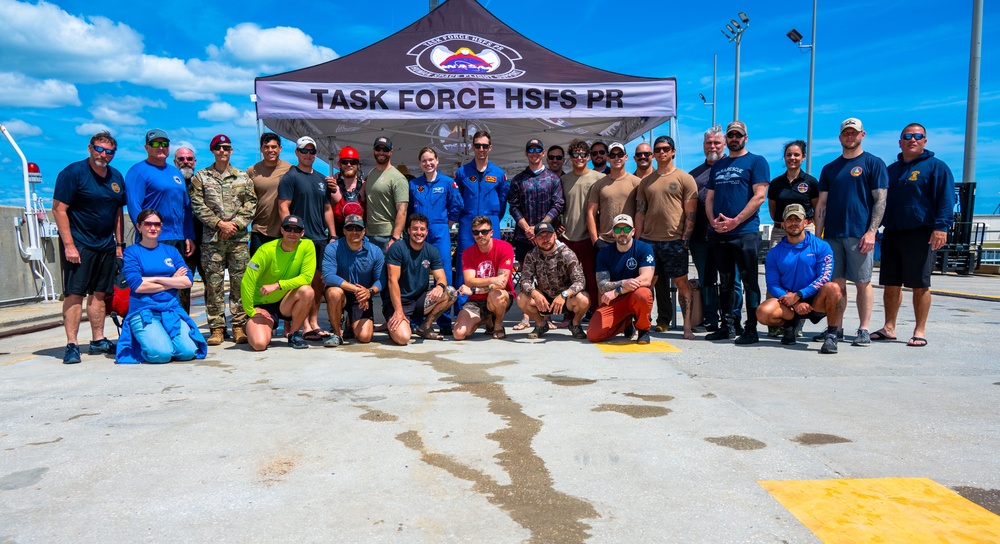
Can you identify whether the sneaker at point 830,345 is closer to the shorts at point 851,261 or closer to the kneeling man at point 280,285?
the shorts at point 851,261

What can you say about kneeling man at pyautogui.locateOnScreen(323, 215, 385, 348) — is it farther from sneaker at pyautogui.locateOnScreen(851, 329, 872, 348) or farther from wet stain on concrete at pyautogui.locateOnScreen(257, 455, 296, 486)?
sneaker at pyautogui.locateOnScreen(851, 329, 872, 348)

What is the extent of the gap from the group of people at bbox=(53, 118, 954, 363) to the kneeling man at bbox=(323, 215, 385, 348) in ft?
0.06

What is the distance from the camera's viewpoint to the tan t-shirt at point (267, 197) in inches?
225

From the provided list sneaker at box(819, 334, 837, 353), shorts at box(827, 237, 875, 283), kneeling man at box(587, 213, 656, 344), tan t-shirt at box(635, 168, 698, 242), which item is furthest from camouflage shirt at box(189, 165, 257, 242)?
shorts at box(827, 237, 875, 283)

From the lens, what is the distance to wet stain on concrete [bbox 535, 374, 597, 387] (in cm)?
389

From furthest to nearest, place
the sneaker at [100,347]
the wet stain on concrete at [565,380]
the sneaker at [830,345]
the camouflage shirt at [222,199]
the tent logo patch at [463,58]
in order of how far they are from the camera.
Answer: the tent logo patch at [463,58] → the camouflage shirt at [222,199] → the sneaker at [100,347] → the sneaker at [830,345] → the wet stain on concrete at [565,380]

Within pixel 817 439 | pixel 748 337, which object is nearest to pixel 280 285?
pixel 748 337

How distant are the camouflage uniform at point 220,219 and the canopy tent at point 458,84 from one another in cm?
152

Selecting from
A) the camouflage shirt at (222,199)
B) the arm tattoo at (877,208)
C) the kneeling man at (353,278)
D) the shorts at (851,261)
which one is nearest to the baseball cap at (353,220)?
the kneeling man at (353,278)

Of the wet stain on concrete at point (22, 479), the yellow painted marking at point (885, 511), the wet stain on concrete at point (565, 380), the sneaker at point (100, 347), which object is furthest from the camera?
the sneaker at point (100, 347)

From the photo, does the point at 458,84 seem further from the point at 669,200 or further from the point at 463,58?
the point at 669,200

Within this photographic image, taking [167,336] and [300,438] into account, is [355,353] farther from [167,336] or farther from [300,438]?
[300,438]

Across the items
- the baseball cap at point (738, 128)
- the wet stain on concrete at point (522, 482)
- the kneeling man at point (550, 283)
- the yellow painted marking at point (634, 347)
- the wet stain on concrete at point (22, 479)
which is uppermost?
the baseball cap at point (738, 128)

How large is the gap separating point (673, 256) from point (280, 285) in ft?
11.9
